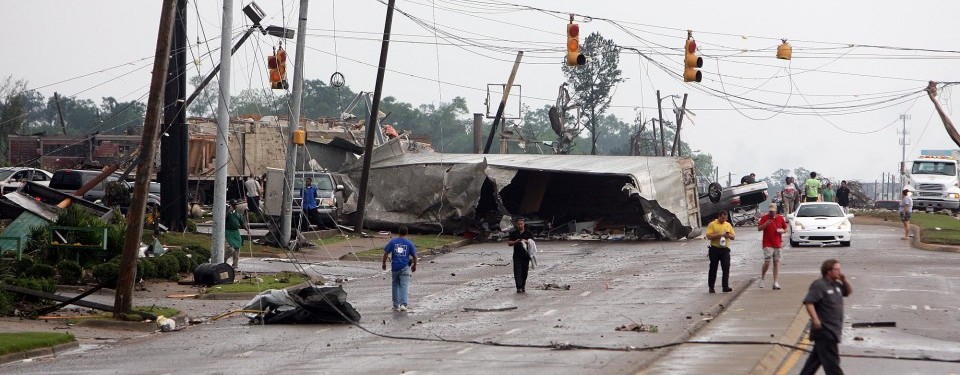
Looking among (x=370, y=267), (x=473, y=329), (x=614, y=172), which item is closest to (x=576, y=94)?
(x=614, y=172)

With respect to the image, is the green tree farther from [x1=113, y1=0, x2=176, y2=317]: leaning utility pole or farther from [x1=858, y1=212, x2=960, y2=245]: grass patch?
[x1=113, y1=0, x2=176, y2=317]: leaning utility pole

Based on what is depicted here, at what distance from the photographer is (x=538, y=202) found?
4709 cm

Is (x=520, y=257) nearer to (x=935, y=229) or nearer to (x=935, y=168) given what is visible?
(x=935, y=229)

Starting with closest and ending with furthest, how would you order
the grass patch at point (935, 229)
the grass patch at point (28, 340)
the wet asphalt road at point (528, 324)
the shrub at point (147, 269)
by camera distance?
1. the wet asphalt road at point (528, 324)
2. the grass patch at point (28, 340)
3. the shrub at point (147, 269)
4. the grass patch at point (935, 229)

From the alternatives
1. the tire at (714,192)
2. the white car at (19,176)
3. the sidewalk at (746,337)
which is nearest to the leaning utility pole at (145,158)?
the sidewalk at (746,337)

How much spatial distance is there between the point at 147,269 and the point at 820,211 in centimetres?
1948

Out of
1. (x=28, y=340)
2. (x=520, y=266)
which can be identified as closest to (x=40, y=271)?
(x=28, y=340)

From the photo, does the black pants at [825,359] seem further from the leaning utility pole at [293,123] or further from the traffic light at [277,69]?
the leaning utility pole at [293,123]

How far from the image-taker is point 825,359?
12578mm

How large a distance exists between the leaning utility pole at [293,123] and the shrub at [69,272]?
315 inches

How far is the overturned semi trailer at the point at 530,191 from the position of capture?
41.8 metres

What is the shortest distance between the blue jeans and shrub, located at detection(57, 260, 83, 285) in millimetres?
7630

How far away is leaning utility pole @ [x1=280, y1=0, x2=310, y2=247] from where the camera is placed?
112 ft

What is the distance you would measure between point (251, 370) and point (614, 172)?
26.9 meters
